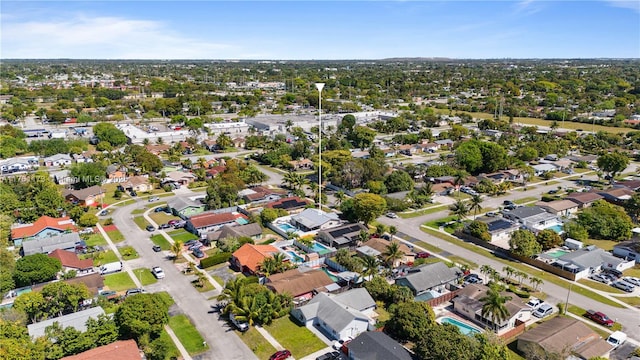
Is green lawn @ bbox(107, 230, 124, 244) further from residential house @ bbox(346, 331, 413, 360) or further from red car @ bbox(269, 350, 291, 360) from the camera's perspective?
residential house @ bbox(346, 331, 413, 360)

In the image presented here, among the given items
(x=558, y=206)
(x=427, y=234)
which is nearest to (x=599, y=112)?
(x=558, y=206)

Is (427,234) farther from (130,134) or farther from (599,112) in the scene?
(599,112)

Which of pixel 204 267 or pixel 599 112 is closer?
pixel 204 267

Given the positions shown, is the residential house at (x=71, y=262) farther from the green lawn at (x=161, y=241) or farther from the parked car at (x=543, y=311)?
the parked car at (x=543, y=311)

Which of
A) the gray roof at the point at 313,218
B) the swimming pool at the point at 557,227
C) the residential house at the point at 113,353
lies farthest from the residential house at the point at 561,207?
the residential house at the point at 113,353

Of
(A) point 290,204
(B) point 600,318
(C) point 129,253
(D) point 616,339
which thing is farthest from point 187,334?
(B) point 600,318

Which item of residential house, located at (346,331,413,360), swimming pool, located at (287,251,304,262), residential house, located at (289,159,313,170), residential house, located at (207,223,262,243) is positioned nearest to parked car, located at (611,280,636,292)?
residential house, located at (346,331,413,360)
